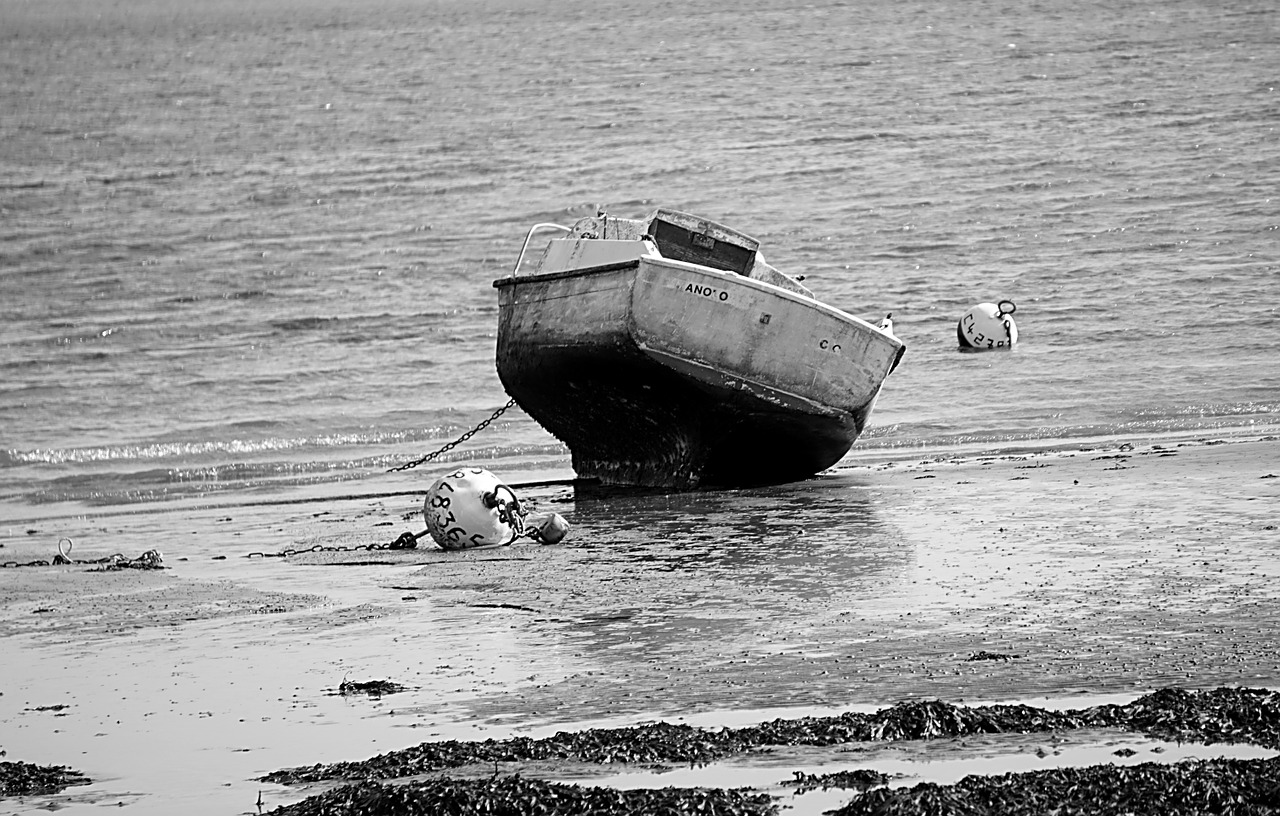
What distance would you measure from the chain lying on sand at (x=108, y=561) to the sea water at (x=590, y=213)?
2.81 meters

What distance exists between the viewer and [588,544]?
35.6 feet

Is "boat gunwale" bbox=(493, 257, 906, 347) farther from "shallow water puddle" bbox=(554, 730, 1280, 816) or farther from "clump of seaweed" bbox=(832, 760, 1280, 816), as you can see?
"clump of seaweed" bbox=(832, 760, 1280, 816)

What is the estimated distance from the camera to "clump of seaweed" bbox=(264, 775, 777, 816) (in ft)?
17.2

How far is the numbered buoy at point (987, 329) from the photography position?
22.2m

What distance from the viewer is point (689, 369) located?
41.1 feet

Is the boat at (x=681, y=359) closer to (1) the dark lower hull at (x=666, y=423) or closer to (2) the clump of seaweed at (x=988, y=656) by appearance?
(1) the dark lower hull at (x=666, y=423)

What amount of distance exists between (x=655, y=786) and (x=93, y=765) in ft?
7.01

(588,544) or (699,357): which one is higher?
(699,357)

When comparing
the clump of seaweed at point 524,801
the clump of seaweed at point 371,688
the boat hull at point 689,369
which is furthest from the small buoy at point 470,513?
the clump of seaweed at point 524,801

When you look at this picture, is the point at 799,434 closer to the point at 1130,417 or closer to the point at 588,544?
the point at 588,544

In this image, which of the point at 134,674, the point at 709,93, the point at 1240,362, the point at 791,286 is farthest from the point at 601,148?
→ the point at 134,674

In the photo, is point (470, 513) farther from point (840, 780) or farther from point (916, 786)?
point (916, 786)

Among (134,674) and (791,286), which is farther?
(791,286)

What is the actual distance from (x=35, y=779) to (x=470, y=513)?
489 cm
